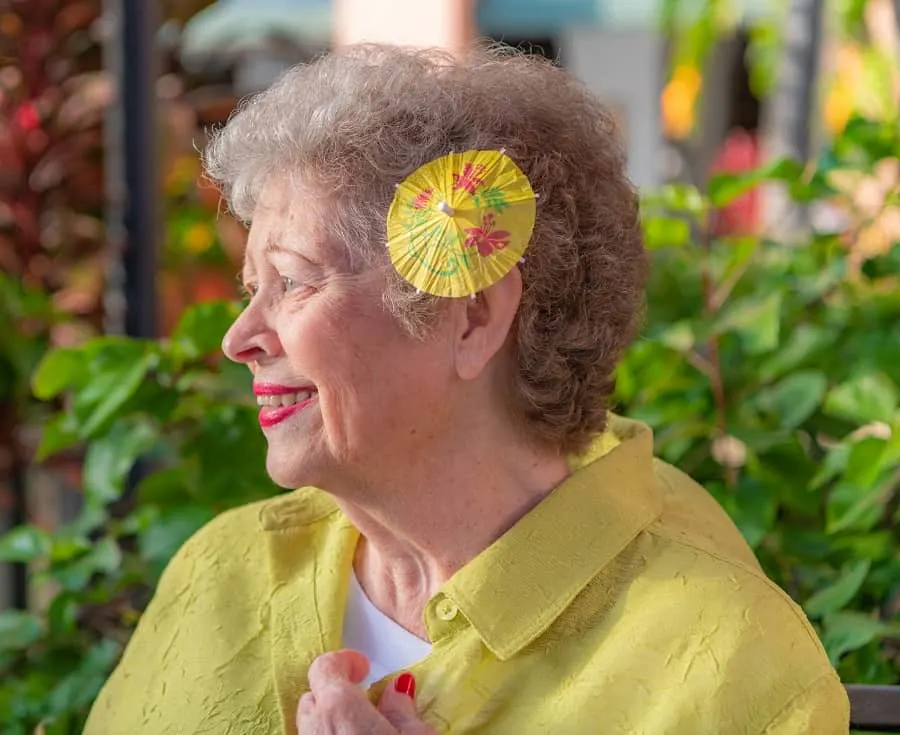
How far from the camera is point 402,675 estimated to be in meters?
1.54

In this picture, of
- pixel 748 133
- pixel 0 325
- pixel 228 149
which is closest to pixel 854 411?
pixel 228 149

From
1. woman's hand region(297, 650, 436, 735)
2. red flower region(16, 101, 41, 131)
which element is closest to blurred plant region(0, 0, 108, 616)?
red flower region(16, 101, 41, 131)

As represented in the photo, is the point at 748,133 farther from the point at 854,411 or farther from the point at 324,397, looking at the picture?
the point at 324,397

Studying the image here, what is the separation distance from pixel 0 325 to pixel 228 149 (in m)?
1.48

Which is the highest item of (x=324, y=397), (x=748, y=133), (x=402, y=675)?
(x=324, y=397)

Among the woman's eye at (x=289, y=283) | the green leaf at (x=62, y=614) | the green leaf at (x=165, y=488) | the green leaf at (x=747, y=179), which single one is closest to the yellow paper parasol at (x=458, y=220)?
the woman's eye at (x=289, y=283)

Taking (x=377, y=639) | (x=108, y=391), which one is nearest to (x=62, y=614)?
(x=108, y=391)

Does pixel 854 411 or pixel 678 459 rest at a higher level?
pixel 854 411

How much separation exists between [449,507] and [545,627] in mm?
186

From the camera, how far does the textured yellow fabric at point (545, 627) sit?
1.42m

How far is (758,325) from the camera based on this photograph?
220 cm

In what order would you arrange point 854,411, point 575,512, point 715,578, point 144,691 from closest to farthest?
point 715,578, point 575,512, point 144,691, point 854,411

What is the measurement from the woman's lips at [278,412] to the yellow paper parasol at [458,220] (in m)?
0.19

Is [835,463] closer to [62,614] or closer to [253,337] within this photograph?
[253,337]
